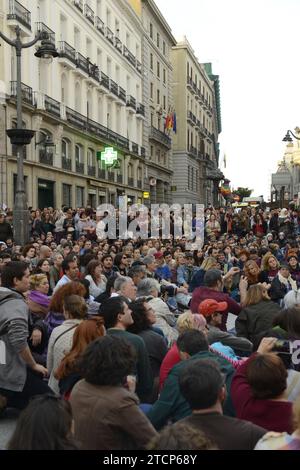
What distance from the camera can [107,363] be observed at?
3.40 metres

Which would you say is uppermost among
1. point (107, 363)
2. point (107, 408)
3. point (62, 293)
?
point (62, 293)

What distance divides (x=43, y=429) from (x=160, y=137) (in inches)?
2133

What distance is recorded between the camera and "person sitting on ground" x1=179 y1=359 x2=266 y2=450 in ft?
9.57

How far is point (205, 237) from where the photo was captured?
2155cm

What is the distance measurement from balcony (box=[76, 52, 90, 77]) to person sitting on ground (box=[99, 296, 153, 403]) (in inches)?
1300

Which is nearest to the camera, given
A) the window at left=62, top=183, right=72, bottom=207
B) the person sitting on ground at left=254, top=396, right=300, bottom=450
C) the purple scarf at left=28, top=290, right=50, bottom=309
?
the person sitting on ground at left=254, top=396, right=300, bottom=450

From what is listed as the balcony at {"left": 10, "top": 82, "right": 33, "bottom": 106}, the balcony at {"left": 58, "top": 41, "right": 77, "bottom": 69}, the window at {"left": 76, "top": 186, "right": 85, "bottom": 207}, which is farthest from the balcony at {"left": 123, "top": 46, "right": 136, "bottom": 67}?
the balcony at {"left": 10, "top": 82, "right": 33, "bottom": 106}

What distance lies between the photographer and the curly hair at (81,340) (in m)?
4.32

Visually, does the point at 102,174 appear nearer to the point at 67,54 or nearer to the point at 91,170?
the point at 91,170

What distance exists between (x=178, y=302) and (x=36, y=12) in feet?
81.1

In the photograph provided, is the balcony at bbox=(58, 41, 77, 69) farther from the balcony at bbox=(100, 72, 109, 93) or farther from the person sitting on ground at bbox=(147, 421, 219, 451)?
the person sitting on ground at bbox=(147, 421, 219, 451)

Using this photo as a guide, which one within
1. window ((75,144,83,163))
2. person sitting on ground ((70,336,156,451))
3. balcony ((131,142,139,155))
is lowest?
person sitting on ground ((70,336,156,451))

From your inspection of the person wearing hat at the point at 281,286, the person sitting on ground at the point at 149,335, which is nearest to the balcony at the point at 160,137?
the person wearing hat at the point at 281,286

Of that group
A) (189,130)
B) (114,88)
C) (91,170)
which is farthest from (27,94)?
(189,130)
